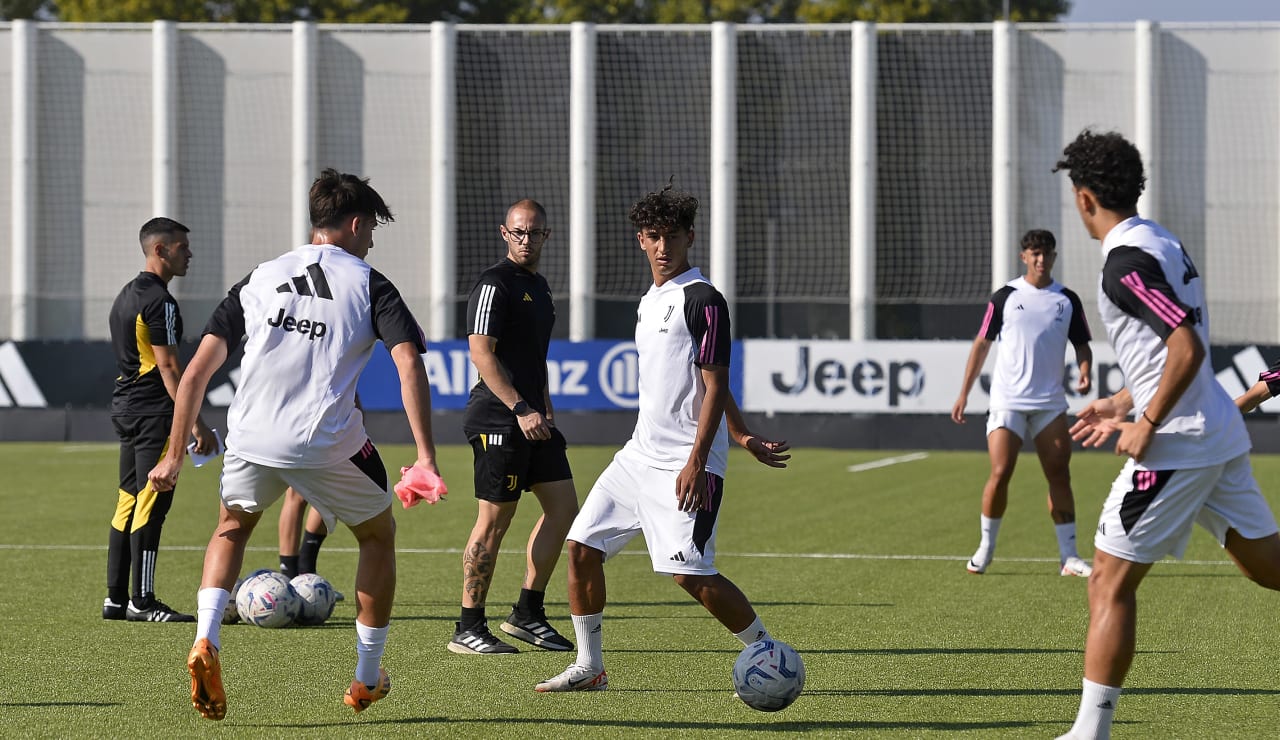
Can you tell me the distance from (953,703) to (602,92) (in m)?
23.6

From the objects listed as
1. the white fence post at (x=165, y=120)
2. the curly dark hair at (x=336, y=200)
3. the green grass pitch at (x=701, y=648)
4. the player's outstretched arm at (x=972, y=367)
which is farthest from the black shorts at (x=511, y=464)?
the white fence post at (x=165, y=120)

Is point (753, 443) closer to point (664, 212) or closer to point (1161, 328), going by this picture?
point (664, 212)

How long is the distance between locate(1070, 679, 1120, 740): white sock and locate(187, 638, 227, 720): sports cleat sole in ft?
9.82

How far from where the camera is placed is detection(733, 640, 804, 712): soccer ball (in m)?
6.32

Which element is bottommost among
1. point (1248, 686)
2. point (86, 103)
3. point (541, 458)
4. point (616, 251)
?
point (1248, 686)

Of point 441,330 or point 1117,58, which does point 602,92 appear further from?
point 1117,58

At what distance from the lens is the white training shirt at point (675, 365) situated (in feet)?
21.2

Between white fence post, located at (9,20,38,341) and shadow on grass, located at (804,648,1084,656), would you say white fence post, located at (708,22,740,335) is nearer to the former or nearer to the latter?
white fence post, located at (9,20,38,341)

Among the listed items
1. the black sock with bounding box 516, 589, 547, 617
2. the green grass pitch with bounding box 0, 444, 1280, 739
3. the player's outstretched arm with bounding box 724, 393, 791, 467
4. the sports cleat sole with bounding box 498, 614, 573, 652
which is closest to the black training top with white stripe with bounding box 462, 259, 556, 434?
the black sock with bounding box 516, 589, 547, 617

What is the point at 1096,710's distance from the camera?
541cm

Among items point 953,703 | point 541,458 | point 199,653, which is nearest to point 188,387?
point 199,653

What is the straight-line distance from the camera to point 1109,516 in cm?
548

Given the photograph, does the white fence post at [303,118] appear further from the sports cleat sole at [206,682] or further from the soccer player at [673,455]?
the sports cleat sole at [206,682]

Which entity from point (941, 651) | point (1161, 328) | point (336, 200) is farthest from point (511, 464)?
point (1161, 328)
